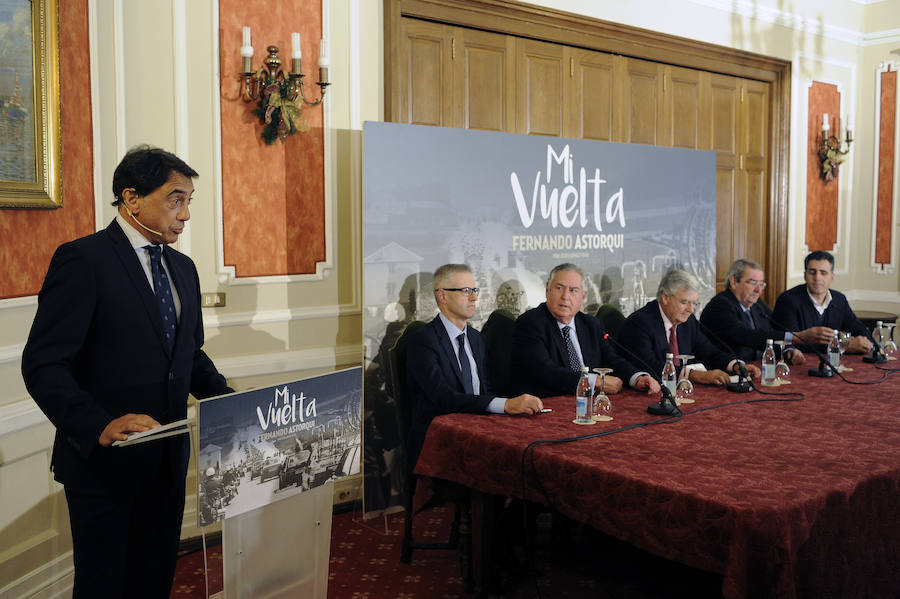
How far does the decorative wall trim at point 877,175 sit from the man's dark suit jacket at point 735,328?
3.28 meters

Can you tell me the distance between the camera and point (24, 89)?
2928mm

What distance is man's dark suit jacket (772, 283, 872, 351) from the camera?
5207 millimetres

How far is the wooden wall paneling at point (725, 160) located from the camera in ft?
21.7

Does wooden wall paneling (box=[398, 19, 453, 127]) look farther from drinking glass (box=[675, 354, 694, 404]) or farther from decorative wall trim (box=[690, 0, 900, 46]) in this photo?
decorative wall trim (box=[690, 0, 900, 46])

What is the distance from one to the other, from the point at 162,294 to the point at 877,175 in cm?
728

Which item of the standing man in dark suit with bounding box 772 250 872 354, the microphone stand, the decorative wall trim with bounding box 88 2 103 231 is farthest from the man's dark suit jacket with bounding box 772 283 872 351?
the decorative wall trim with bounding box 88 2 103 231

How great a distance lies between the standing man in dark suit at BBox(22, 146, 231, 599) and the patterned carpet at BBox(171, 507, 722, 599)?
3.94ft

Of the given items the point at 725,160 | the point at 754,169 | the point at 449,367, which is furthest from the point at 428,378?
the point at 754,169

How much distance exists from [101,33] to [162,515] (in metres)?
2.21

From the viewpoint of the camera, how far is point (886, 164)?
7.58m

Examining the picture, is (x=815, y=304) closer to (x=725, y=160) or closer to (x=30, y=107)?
(x=725, y=160)

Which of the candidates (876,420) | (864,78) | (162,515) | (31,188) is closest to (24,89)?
(31,188)

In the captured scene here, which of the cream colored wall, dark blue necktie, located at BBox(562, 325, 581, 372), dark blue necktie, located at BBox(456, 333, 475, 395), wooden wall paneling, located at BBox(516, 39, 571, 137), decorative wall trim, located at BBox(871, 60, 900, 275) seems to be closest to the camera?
the cream colored wall

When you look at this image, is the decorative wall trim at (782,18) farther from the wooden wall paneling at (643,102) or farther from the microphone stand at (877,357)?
the microphone stand at (877,357)
